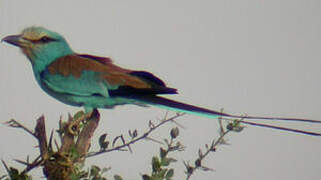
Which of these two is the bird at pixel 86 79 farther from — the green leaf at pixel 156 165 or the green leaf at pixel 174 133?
the green leaf at pixel 156 165

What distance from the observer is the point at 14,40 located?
3.47 meters

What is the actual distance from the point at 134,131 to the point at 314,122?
732 mm

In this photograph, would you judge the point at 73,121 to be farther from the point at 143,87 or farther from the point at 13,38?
the point at 13,38

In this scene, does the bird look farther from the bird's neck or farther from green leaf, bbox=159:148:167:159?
green leaf, bbox=159:148:167:159

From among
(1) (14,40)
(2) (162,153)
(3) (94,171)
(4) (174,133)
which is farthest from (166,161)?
(1) (14,40)

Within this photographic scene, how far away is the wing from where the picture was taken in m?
3.09

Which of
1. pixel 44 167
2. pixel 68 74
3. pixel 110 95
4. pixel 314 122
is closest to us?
pixel 44 167

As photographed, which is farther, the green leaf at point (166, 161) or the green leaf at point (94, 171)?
the green leaf at point (166, 161)

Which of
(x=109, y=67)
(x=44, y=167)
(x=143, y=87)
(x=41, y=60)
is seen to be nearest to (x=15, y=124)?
(x=44, y=167)

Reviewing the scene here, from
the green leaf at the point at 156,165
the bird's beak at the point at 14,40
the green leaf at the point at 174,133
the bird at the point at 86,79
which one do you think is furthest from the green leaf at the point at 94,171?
the bird's beak at the point at 14,40

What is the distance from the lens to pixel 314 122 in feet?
A: 8.02

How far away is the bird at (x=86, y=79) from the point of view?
3035mm

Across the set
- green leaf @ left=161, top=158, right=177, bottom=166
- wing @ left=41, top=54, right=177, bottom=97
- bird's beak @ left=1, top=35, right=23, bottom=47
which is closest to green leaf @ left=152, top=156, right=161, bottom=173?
green leaf @ left=161, top=158, right=177, bottom=166

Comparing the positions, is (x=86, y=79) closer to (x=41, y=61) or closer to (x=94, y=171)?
(x=41, y=61)
